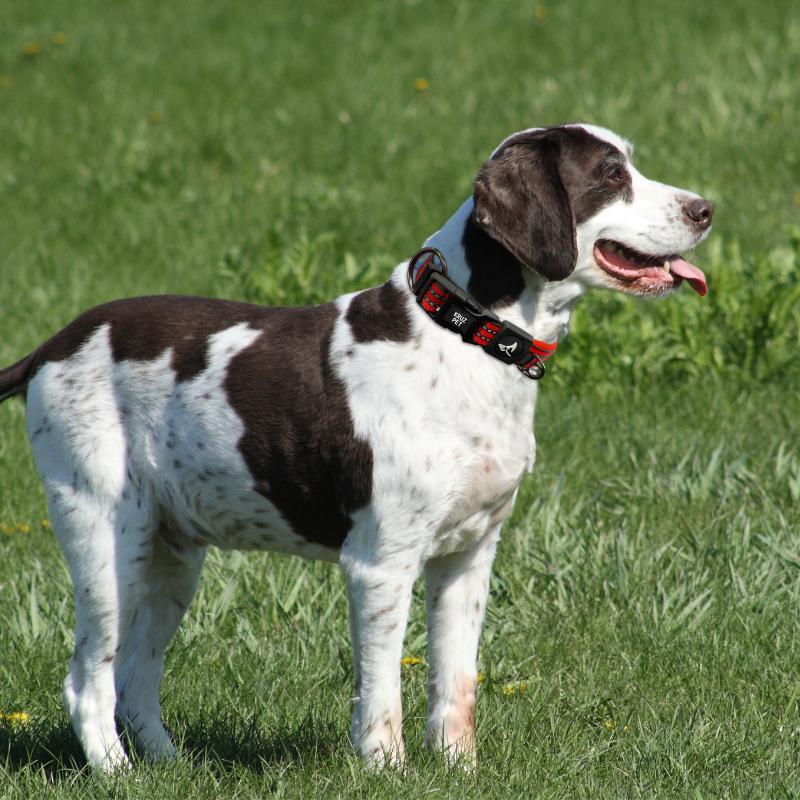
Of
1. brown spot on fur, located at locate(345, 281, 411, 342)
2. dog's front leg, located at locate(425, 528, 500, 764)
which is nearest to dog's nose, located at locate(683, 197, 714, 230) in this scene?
brown spot on fur, located at locate(345, 281, 411, 342)

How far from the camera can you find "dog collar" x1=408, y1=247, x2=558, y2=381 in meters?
3.32

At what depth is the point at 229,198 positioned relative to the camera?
888cm

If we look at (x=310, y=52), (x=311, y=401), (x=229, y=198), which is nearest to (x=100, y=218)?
(x=229, y=198)

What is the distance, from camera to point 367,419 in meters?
3.34

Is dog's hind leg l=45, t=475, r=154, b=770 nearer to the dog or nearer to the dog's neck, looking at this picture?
the dog

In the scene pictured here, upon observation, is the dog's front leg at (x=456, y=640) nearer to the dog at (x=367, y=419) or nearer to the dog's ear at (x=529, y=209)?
the dog at (x=367, y=419)

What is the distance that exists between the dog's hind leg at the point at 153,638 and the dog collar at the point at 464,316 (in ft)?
3.63

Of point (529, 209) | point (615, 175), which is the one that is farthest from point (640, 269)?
point (529, 209)

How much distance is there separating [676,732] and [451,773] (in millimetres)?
671

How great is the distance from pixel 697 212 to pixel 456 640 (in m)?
1.32

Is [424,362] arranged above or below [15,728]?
above

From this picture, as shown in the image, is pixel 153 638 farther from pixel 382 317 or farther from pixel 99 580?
pixel 382 317

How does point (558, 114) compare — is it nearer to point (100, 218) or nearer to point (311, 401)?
point (100, 218)

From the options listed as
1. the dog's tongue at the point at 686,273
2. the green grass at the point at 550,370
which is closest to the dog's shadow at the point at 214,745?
the green grass at the point at 550,370
